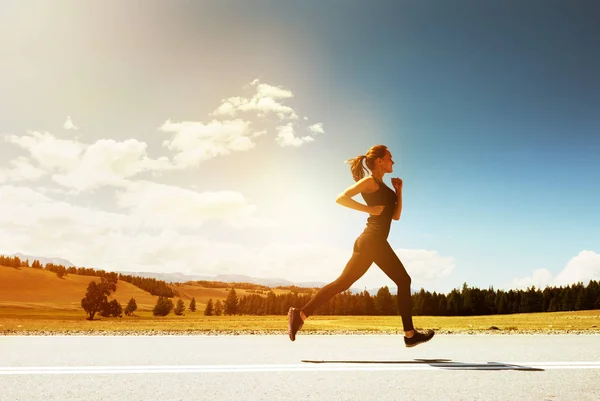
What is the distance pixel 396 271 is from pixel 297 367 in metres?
2.39

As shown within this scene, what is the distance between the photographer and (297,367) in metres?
5.68

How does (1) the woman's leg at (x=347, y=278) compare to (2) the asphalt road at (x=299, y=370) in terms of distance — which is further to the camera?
(1) the woman's leg at (x=347, y=278)

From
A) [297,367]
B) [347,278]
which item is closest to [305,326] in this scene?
[347,278]

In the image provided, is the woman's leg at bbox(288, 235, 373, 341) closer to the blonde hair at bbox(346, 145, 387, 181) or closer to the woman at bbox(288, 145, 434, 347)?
the woman at bbox(288, 145, 434, 347)

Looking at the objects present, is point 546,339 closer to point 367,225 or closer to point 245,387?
point 367,225

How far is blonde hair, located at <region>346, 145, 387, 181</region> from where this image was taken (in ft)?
25.3

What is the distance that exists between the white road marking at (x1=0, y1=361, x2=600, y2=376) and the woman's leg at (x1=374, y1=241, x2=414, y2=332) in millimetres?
1456

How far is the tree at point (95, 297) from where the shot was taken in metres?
76.4

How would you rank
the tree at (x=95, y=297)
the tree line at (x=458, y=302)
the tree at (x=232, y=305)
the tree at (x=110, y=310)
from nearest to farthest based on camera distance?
the tree at (x=95, y=297) → the tree at (x=110, y=310) → the tree line at (x=458, y=302) → the tree at (x=232, y=305)

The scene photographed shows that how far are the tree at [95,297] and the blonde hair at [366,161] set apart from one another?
76.1m

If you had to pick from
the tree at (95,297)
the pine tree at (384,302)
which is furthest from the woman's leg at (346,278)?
the pine tree at (384,302)

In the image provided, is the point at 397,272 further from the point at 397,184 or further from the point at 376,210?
the point at 397,184

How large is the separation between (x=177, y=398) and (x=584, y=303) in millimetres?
108969

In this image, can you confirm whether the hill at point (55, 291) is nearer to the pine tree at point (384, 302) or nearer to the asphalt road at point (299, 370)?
the pine tree at point (384, 302)
